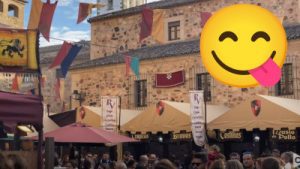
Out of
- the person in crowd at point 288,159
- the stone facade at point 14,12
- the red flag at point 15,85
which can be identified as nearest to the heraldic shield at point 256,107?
the person in crowd at point 288,159

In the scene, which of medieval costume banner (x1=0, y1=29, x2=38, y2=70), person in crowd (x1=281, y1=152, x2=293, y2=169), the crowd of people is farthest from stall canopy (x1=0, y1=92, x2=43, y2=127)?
person in crowd (x1=281, y1=152, x2=293, y2=169)

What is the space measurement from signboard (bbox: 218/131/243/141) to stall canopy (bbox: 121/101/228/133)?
1059mm

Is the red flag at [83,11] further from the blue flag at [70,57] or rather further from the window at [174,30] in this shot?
the window at [174,30]

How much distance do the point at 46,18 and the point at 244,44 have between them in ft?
25.8

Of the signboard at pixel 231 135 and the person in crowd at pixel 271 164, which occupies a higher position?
the person in crowd at pixel 271 164

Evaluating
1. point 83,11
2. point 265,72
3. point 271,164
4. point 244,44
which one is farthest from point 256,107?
point 271,164

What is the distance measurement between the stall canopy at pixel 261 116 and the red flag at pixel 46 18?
517cm

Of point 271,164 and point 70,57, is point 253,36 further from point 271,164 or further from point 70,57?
point 70,57

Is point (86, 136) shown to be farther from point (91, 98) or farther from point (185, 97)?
point (91, 98)

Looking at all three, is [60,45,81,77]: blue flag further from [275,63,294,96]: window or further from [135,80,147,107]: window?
[275,63,294,96]: window

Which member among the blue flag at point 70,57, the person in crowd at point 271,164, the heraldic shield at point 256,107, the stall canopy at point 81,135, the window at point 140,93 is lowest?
the stall canopy at point 81,135

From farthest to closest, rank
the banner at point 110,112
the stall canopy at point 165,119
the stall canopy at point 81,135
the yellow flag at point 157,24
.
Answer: the banner at point 110,112, the stall canopy at point 165,119, the yellow flag at point 157,24, the stall canopy at point 81,135

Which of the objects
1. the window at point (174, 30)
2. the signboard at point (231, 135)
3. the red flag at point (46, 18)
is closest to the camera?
the red flag at point (46, 18)

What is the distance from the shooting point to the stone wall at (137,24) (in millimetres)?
18562
